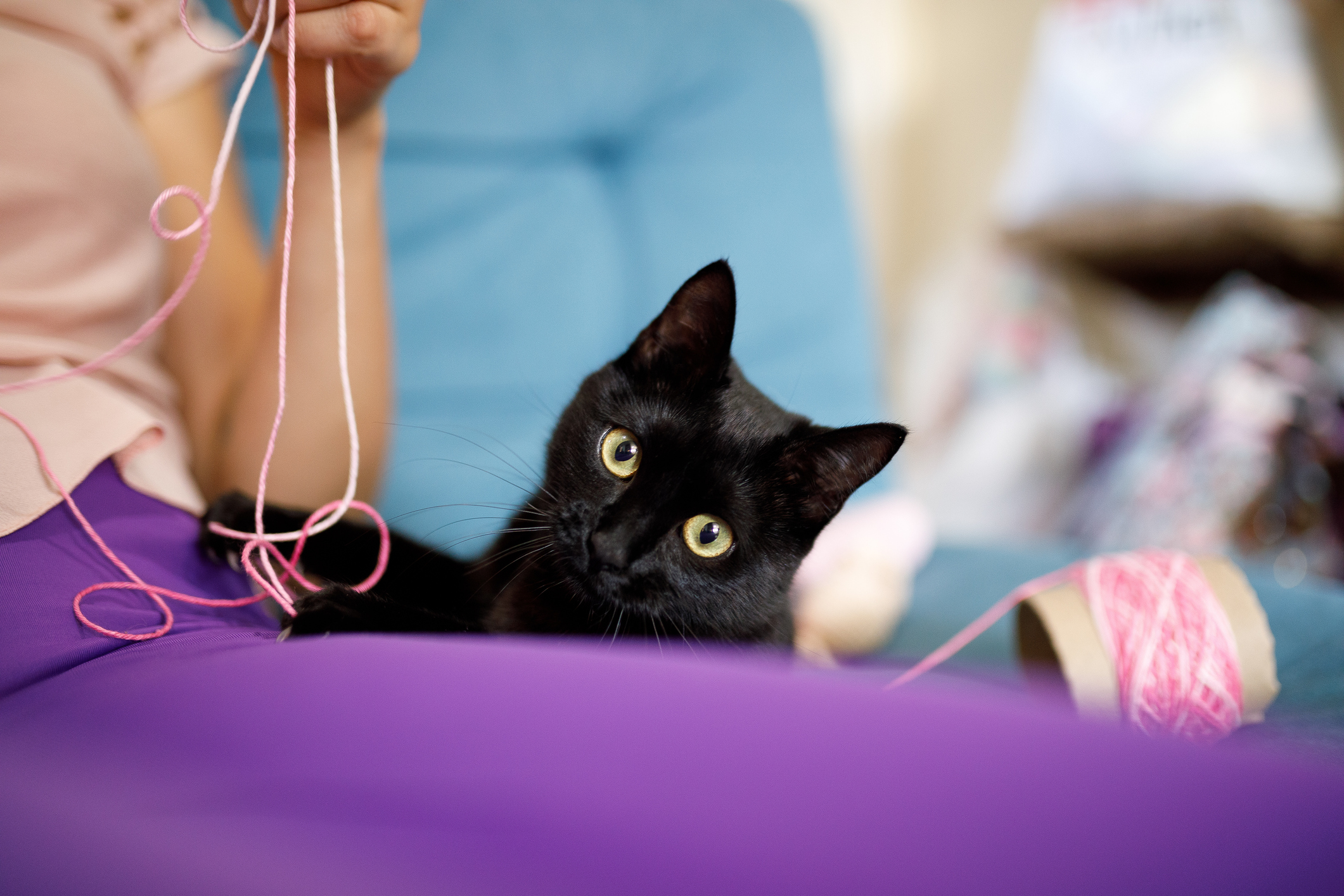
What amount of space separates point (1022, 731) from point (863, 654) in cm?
61

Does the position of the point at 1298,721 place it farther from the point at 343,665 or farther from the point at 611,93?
the point at 611,93

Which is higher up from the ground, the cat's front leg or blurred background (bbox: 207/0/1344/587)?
→ blurred background (bbox: 207/0/1344/587)

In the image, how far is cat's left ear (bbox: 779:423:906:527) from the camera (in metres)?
0.58

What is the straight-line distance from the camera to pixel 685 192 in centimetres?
135

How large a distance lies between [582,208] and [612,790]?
116 centimetres

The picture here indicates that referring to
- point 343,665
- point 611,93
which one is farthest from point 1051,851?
point 611,93

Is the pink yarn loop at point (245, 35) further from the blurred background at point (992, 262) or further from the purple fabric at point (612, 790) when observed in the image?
the blurred background at point (992, 262)

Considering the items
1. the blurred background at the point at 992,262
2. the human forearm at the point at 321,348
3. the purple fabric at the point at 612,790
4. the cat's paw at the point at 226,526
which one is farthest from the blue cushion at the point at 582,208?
the purple fabric at the point at 612,790

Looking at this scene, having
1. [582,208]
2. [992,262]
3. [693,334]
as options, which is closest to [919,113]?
[992,262]

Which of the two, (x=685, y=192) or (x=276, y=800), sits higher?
(x=685, y=192)

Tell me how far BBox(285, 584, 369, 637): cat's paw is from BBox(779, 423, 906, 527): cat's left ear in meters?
0.32

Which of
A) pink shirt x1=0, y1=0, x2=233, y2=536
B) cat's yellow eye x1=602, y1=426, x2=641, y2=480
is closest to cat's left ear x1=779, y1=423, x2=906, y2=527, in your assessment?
cat's yellow eye x1=602, y1=426, x2=641, y2=480

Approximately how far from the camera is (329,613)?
1.56ft

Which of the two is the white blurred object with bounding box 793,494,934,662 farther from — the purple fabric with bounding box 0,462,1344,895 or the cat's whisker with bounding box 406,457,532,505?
the purple fabric with bounding box 0,462,1344,895
